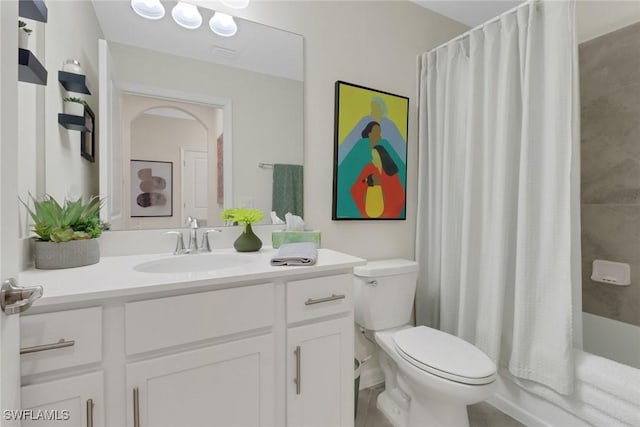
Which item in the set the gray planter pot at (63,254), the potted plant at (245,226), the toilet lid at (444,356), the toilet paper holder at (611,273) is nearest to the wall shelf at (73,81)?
the gray planter pot at (63,254)

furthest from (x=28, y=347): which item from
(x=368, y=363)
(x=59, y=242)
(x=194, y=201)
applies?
(x=368, y=363)

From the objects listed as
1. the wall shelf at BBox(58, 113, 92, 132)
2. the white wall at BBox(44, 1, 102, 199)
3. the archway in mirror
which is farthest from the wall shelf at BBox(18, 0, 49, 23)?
the archway in mirror

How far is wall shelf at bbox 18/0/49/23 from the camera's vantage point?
0.81 meters

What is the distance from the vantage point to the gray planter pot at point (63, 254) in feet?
3.14

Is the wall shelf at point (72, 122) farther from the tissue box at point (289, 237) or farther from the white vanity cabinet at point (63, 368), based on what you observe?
the tissue box at point (289, 237)

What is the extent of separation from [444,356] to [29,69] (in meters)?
1.73

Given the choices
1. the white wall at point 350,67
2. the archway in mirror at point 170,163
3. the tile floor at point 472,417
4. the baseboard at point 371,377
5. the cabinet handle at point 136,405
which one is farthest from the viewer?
the baseboard at point 371,377

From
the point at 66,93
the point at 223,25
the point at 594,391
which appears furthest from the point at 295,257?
the point at 594,391

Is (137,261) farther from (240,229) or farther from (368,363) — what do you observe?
(368,363)

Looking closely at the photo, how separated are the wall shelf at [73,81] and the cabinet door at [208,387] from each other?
3.39ft

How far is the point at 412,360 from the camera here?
133cm

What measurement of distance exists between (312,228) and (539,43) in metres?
1.43

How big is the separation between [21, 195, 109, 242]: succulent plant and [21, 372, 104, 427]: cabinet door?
0.44 meters

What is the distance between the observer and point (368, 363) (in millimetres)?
1890
